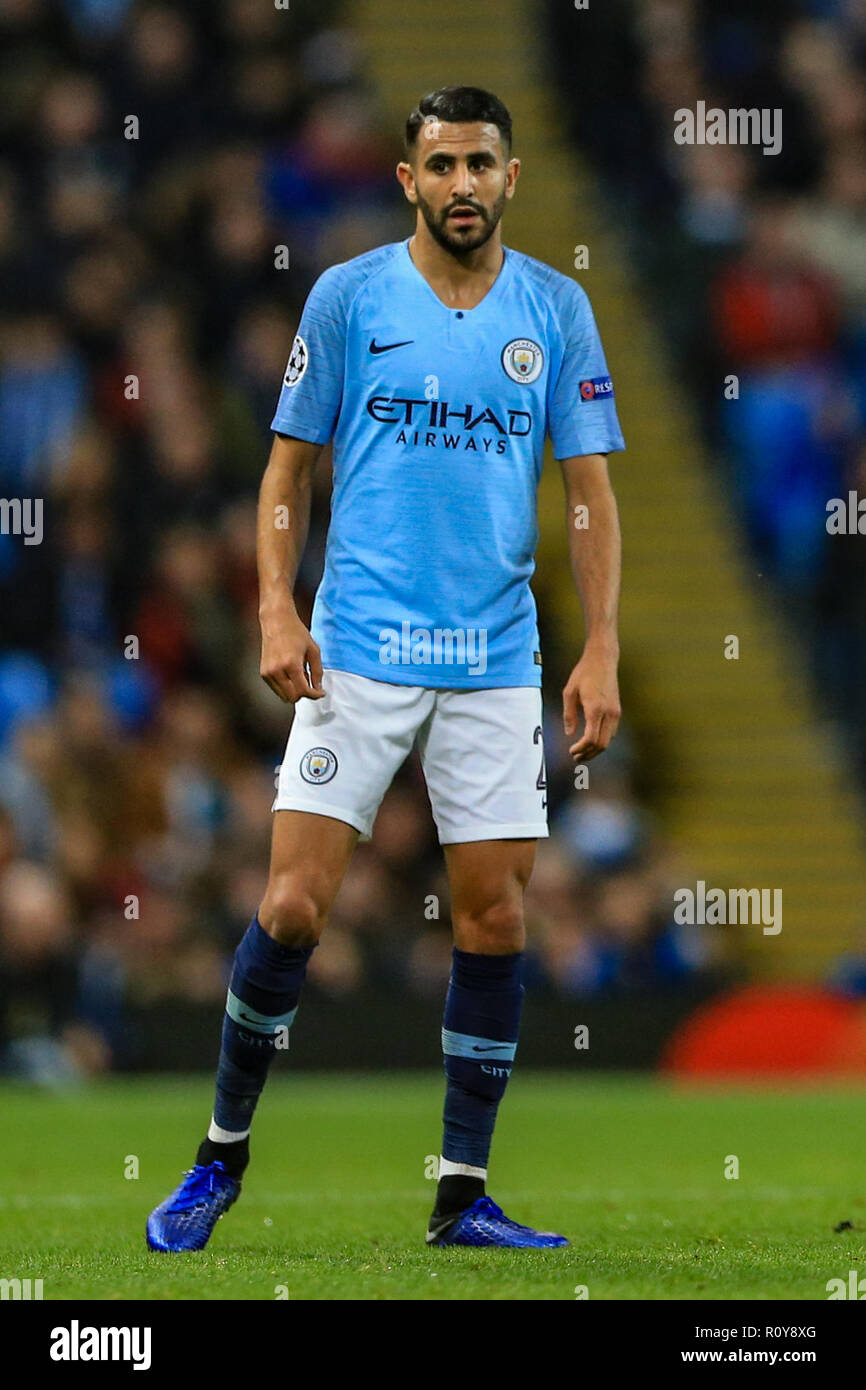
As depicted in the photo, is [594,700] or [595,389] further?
[595,389]

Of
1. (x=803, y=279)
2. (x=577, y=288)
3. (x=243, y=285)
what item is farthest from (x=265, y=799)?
(x=577, y=288)

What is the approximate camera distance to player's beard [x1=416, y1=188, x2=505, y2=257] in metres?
5.37

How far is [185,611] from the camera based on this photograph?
1272 centimetres

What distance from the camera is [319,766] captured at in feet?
17.5

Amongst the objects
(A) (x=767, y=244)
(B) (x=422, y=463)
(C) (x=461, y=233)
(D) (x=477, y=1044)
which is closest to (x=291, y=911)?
(D) (x=477, y=1044)

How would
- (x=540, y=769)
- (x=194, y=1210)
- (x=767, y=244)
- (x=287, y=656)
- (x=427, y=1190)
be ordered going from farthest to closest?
(x=767, y=244) < (x=427, y=1190) < (x=540, y=769) < (x=194, y=1210) < (x=287, y=656)

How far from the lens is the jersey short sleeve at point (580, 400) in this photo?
18.3ft

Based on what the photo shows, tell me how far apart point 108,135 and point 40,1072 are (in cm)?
627

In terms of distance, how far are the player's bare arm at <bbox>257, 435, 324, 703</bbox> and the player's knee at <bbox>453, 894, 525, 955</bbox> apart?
2.20ft

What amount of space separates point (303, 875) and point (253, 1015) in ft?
1.23

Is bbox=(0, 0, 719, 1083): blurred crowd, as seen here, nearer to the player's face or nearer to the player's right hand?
the player's right hand

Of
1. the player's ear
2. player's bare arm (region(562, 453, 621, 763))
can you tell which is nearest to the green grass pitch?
player's bare arm (region(562, 453, 621, 763))

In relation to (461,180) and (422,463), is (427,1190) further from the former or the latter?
(461,180)
